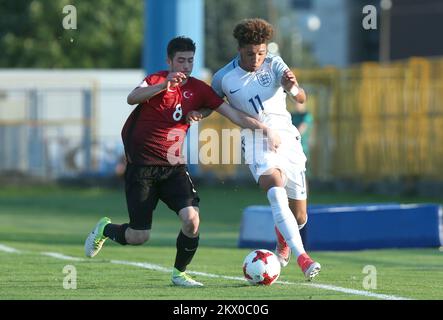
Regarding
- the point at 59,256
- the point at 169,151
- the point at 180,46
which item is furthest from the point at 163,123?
the point at 59,256

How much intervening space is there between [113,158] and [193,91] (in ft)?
88.5

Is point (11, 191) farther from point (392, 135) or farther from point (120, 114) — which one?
point (392, 135)

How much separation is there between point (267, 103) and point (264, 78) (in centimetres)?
24

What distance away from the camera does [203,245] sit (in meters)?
16.6

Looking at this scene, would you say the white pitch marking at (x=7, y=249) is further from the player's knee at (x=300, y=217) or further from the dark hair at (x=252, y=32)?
the dark hair at (x=252, y=32)

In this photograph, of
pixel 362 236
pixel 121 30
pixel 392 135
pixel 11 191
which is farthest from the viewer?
pixel 121 30

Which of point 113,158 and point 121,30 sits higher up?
point 121,30

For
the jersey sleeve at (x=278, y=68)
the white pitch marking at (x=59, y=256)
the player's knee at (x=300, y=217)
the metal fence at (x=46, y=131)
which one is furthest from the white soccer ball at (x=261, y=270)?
the metal fence at (x=46, y=131)

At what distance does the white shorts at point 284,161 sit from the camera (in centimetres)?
1116

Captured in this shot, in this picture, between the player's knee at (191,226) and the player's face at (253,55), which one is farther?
the player's face at (253,55)

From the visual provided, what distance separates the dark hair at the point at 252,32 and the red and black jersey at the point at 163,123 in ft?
1.80

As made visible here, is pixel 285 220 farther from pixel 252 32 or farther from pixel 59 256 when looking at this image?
pixel 59 256

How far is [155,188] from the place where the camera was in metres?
11.0
